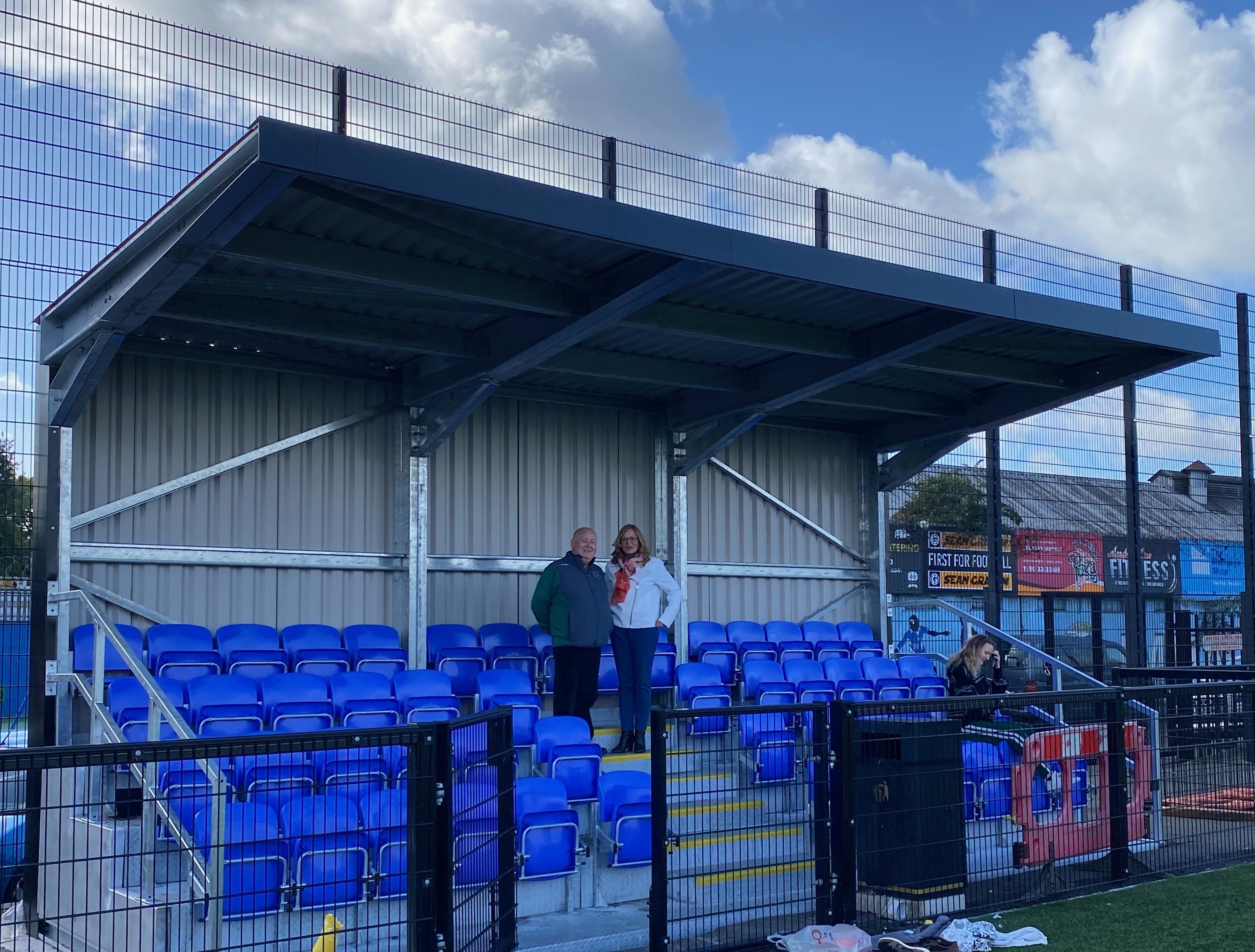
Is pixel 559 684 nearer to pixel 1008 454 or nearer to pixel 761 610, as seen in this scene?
pixel 761 610

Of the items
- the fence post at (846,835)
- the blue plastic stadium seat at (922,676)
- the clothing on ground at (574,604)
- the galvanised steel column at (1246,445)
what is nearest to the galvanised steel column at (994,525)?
the blue plastic stadium seat at (922,676)

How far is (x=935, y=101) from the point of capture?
1694 cm

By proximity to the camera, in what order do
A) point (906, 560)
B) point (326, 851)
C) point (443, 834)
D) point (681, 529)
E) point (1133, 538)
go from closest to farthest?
1. point (443, 834)
2. point (326, 851)
3. point (681, 529)
4. point (906, 560)
5. point (1133, 538)

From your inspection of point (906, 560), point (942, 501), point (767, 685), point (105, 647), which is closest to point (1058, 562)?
point (942, 501)

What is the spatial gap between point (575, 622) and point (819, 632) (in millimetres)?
4006

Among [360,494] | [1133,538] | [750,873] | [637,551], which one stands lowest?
[750,873]

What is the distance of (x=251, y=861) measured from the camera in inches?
188

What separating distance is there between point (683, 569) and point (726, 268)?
4802 millimetres

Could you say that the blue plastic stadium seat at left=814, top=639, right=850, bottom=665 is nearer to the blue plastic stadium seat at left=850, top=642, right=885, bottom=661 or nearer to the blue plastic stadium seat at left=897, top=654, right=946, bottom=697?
the blue plastic stadium seat at left=850, top=642, right=885, bottom=661

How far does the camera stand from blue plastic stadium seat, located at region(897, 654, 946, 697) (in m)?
12.6

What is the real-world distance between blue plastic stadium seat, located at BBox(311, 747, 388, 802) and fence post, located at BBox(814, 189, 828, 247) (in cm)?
740

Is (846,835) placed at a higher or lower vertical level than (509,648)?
lower

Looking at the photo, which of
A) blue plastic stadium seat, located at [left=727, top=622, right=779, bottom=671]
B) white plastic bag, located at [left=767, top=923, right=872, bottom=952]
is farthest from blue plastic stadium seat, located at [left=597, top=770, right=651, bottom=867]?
blue plastic stadium seat, located at [left=727, top=622, right=779, bottom=671]

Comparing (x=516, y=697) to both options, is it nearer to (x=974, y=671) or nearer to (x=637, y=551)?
(x=637, y=551)
